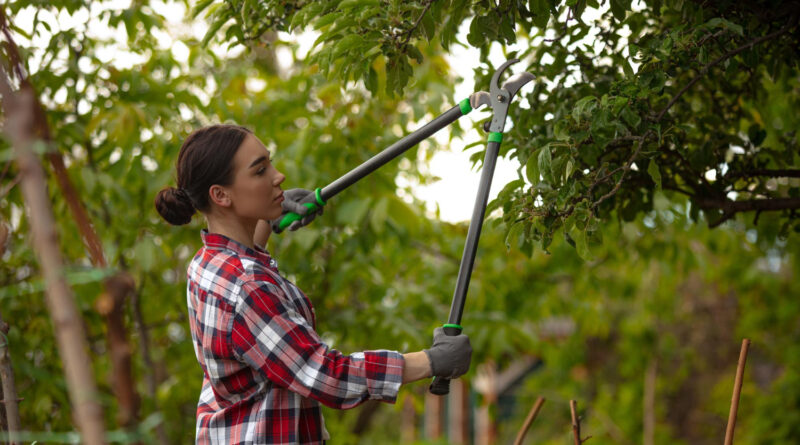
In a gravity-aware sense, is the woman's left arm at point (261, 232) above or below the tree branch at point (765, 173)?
below

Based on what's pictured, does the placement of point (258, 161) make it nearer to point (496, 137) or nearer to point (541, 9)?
point (496, 137)

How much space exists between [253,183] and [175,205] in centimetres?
21

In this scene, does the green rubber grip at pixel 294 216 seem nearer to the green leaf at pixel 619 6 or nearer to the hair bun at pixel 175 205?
the hair bun at pixel 175 205

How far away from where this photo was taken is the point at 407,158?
3.77 metres

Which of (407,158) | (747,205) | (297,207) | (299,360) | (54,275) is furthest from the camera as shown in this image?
(407,158)

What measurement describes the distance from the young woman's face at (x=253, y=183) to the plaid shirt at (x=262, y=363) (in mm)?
123

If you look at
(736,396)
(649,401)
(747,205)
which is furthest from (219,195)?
(649,401)

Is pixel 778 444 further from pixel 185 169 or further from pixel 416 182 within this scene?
pixel 185 169

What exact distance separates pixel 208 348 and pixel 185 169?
435mm

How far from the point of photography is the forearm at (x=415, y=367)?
1.60 meters

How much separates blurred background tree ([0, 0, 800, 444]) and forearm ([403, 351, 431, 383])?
1.38 feet

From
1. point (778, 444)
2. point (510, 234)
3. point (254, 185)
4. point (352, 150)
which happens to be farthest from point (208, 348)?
point (778, 444)

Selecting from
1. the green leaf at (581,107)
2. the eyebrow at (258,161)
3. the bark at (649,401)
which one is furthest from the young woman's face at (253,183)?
the bark at (649,401)

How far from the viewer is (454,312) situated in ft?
5.57
